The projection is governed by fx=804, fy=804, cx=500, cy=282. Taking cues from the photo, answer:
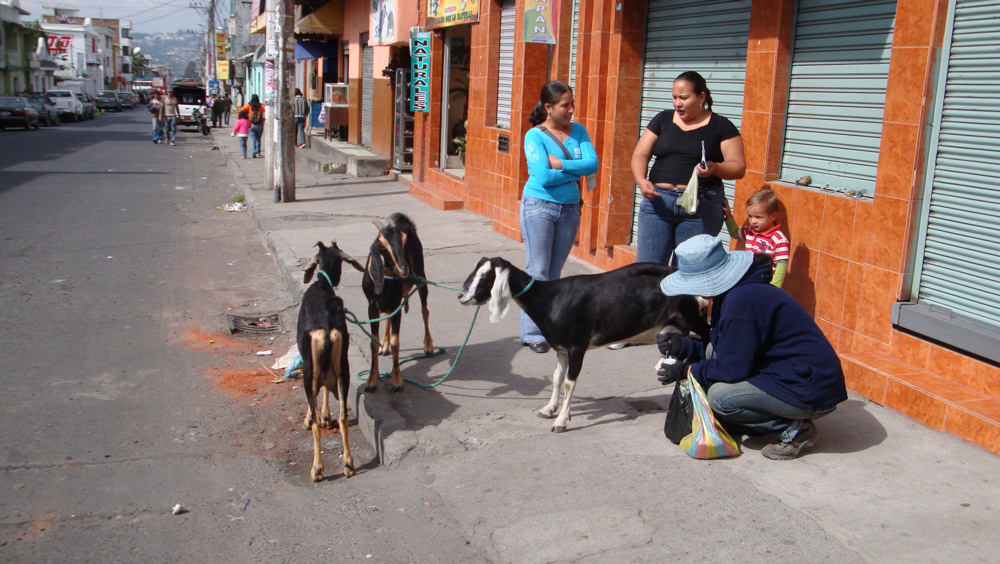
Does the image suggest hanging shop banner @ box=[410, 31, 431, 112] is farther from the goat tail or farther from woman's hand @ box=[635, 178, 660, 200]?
the goat tail

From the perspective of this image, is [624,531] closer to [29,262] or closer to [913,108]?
[913,108]

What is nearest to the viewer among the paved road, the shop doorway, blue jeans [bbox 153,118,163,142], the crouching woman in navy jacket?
the paved road

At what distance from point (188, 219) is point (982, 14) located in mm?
11703

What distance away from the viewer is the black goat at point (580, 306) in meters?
4.60

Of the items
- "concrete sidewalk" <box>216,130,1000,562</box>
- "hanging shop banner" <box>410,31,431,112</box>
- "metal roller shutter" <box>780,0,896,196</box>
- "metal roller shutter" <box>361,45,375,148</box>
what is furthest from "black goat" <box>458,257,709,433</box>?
"metal roller shutter" <box>361,45,375,148</box>

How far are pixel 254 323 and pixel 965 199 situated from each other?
235 inches

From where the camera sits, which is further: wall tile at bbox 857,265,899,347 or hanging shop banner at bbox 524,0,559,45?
hanging shop banner at bbox 524,0,559,45

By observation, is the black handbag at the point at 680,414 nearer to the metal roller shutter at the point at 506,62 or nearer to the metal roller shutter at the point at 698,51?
the metal roller shutter at the point at 698,51

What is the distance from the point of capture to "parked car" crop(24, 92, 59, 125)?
133 ft

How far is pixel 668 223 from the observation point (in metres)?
5.84

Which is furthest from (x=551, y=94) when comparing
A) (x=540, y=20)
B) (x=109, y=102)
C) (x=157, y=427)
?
(x=109, y=102)

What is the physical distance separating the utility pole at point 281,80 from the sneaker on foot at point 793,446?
11.3m

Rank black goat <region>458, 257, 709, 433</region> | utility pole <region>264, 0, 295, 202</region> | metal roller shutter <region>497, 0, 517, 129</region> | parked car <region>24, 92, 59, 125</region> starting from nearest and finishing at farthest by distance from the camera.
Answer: black goat <region>458, 257, 709, 433</region>, metal roller shutter <region>497, 0, 517, 129</region>, utility pole <region>264, 0, 295, 202</region>, parked car <region>24, 92, 59, 125</region>

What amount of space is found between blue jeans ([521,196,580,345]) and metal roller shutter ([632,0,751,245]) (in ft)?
5.86
